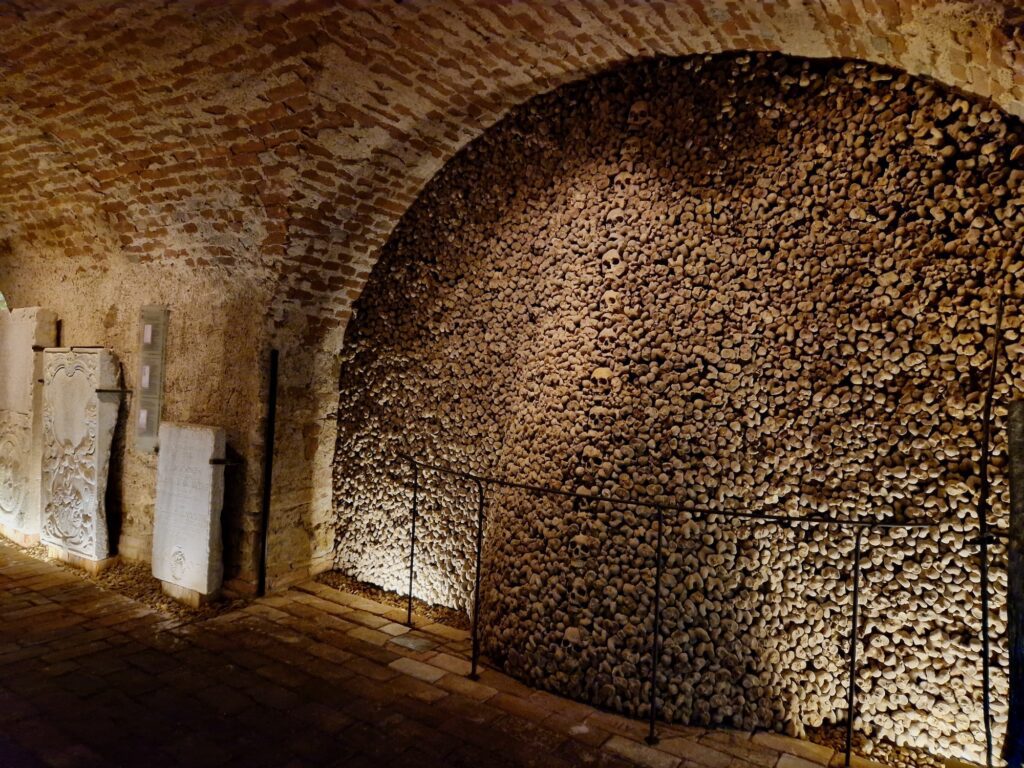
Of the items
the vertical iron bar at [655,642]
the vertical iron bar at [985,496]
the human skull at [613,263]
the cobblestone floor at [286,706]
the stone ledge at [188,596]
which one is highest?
the human skull at [613,263]

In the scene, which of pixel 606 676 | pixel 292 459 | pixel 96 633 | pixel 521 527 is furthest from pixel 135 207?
pixel 606 676

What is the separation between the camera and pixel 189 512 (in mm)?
4676

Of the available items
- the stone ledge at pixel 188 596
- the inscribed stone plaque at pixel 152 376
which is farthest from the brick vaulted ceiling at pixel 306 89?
the stone ledge at pixel 188 596

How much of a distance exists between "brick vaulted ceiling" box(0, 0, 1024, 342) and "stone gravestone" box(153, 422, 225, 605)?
1.29m

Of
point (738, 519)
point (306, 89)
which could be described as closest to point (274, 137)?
point (306, 89)

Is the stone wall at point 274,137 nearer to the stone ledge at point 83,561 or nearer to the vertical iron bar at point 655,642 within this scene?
the stone ledge at point 83,561

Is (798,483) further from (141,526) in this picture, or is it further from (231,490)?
(141,526)

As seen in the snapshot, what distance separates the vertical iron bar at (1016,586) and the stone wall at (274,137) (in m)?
1.44

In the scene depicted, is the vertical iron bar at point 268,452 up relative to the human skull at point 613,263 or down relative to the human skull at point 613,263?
down

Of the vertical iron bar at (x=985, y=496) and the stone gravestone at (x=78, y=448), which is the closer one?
the vertical iron bar at (x=985, y=496)

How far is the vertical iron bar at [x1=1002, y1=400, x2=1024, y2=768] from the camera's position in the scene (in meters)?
2.42

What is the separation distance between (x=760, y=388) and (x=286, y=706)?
3.01m

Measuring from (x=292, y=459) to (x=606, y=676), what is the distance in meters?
3.00

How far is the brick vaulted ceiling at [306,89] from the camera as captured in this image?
2.99 metres
